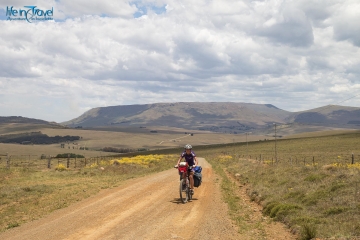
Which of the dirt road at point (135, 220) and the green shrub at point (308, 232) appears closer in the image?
the green shrub at point (308, 232)

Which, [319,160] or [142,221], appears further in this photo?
[319,160]

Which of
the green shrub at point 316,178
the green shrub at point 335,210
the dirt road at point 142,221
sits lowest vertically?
the dirt road at point 142,221

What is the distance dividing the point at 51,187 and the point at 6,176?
11.2 meters

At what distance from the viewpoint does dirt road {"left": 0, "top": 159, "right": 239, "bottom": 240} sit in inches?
456

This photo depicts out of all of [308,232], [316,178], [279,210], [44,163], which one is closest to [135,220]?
[279,210]

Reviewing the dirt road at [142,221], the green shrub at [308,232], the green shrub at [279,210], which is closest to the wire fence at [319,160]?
the green shrub at [279,210]

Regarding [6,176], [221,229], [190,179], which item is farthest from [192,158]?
[6,176]

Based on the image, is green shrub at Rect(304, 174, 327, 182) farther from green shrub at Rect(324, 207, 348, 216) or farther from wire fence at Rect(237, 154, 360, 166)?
wire fence at Rect(237, 154, 360, 166)

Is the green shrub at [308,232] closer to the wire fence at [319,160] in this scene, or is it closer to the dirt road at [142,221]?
the dirt road at [142,221]

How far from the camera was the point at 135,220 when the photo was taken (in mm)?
13461

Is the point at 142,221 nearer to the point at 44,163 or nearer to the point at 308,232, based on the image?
the point at 308,232

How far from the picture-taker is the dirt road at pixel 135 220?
38.0ft

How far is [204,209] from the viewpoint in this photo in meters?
16.0

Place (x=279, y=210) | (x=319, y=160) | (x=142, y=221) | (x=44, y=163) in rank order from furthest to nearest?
1. (x=44, y=163)
2. (x=319, y=160)
3. (x=279, y=210)
4. (x=142, y=221)
